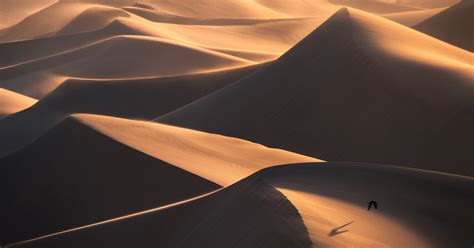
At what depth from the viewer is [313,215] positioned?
528 centimetres

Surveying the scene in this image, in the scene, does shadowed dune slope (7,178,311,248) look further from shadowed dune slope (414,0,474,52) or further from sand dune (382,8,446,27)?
sand dune (382,8,446,27)

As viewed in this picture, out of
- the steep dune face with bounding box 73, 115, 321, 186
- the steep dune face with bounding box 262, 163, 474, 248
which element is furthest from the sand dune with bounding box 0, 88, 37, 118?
the steep dune face with bounding box 262, 163, 474, 248

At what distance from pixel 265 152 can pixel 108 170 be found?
206cm

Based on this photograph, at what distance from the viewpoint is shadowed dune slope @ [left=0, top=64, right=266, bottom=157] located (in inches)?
608

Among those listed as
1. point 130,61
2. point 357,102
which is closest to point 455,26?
point 130,61

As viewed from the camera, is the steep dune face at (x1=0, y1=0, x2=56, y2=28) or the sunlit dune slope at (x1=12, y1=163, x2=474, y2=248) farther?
the steep dune face at (x1=0, y1=0, x2=56, y2=28)

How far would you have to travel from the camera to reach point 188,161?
894 cm

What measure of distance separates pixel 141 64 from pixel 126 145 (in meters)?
12.0

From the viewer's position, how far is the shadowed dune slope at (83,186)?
329 inches

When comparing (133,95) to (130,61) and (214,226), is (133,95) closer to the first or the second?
(130,61)

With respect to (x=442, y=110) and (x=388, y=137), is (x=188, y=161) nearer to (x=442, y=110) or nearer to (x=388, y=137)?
(x=388, y=137)

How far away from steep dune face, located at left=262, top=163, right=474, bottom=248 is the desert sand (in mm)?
19

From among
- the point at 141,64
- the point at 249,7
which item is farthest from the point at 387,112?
the point at 249,7

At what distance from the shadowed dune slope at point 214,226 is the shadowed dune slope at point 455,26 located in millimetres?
15604
